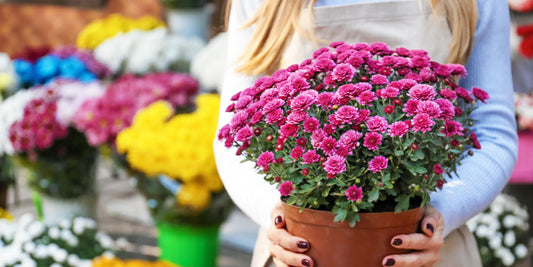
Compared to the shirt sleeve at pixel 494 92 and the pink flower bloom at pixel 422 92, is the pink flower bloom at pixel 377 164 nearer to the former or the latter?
the pink flower bloom at pixel 422 92

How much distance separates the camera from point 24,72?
2.93m

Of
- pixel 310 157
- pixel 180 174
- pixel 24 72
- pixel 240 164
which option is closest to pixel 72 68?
pixel 24 72

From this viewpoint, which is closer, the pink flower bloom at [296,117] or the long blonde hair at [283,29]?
the pink flower bloom at [296,117]

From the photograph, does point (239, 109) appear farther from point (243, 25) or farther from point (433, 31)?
point (433, 31)

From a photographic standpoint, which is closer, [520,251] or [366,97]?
[366,97]

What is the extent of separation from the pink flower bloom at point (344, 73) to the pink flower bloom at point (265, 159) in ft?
0.42

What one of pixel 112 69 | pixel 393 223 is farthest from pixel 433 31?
pixel 112 69

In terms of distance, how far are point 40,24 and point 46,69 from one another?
158 inches

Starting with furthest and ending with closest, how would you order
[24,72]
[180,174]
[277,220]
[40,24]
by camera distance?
[40,24] < [24,72] < [180,174] < [277,220]

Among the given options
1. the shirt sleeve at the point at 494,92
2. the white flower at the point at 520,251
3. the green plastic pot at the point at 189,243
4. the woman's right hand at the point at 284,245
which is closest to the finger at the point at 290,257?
the woman's right hand at the point at 284,245

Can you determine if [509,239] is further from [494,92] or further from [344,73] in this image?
[344,73]

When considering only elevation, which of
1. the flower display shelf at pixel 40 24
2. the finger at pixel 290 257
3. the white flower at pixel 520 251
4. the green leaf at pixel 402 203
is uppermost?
the green leaf at pixel 402 203

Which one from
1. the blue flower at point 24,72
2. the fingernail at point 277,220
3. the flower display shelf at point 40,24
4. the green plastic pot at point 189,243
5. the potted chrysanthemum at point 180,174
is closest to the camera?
the fingernail at point 277,220

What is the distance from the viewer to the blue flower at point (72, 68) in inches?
116
